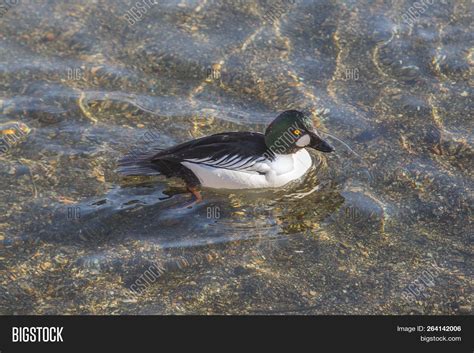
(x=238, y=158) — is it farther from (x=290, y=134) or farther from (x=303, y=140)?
(x=303, y=140)

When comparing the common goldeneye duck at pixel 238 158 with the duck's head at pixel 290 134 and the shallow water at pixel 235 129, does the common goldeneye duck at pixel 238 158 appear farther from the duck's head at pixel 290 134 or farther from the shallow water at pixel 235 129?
the shallow water at pixel 235 129

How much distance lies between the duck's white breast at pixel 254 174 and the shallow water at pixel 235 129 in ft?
0.47

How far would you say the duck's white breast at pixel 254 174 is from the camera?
27.3 ft

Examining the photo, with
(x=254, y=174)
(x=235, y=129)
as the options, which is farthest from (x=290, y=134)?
(x=235, y=129)

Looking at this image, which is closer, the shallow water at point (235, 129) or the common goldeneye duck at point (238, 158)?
the shallow water at point (235, 129)

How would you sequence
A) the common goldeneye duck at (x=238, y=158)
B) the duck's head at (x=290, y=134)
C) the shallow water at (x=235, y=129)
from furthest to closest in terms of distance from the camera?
the duck's head at (x=290, y=134)
the common goldeneye duck at (x=238, y=158)
the shallow water at (x=235, y=129)

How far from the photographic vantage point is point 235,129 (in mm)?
9555

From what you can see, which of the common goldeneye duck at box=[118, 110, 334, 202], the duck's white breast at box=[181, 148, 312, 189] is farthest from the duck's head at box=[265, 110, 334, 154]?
the duck's white breast at box=[181, 148, 312, 189]

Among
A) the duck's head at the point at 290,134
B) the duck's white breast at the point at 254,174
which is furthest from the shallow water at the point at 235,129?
the duck's head at the point at 290,134

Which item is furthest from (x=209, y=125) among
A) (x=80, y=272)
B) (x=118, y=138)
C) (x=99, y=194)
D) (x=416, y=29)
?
(x=416, y=29)

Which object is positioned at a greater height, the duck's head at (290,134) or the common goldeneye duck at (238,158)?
the duck's head at (290,134)

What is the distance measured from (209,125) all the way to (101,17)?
3.22 meters

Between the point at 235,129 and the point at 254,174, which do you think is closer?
the point at 254,174

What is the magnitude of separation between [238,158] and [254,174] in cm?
28
